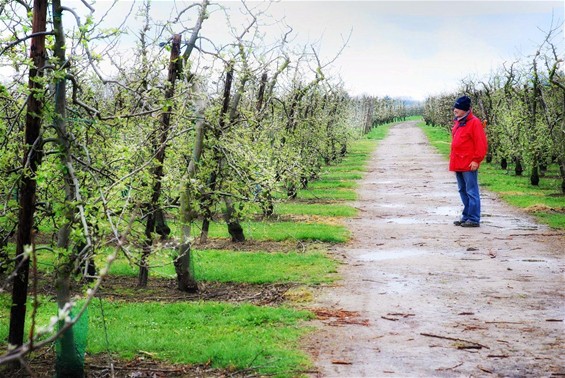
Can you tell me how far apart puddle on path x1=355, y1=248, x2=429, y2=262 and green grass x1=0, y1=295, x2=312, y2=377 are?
3852mm

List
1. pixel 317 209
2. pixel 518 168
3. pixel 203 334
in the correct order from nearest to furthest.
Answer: pixel 203 334, pixel 317 209, pixel 518 168

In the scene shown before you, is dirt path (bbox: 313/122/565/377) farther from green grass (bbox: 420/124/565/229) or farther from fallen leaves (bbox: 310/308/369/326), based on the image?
green grass (bbox: 420/124/565/229)

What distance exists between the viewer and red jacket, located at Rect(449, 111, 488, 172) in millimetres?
15211

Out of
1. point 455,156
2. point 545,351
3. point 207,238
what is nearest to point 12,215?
point 545,351

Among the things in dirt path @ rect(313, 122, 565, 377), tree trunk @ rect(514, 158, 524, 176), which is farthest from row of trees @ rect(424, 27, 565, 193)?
dirt path @ rect(313, 122, 565, 377)

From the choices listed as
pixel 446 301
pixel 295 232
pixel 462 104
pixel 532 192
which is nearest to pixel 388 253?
pixel 295 232

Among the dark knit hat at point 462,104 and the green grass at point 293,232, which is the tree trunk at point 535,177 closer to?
the dark knit hat at point 462,104

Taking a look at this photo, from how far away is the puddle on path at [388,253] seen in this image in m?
12.3

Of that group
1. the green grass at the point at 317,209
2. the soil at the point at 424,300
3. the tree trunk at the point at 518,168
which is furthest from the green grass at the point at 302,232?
the tree trunk at the point at 518,168

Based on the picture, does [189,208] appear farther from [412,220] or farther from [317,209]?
[317,209]

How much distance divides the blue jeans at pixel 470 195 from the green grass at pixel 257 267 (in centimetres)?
428

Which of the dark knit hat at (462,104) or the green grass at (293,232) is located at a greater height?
the dark knit hat at (462,104)

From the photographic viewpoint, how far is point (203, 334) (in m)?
7.91

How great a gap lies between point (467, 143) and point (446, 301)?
7113 millimetres
